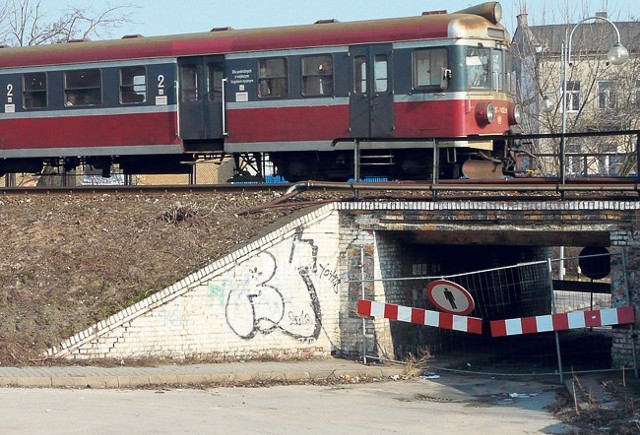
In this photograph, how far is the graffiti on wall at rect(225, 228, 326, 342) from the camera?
17.6m

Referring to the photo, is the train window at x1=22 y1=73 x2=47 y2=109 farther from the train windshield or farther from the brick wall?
the train windshield

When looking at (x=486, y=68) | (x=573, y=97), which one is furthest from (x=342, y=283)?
(x=573, y=97)

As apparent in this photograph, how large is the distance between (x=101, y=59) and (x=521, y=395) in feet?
42.2

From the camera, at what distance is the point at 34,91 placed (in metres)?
24.6

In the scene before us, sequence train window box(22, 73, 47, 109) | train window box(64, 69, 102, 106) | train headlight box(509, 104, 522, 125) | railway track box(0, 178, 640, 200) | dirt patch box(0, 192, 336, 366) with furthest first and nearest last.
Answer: train window box(22, 73, 47, 109) < train window box(64, 69, 102, 106) < train headlight box(509, 104, 522, 125) < railway track box(0, 178, 640, 200) < dirt patch box(0, 192, 336, 366)

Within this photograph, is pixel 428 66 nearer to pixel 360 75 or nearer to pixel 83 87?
pixel 360 75

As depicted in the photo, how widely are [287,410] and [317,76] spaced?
9.83m

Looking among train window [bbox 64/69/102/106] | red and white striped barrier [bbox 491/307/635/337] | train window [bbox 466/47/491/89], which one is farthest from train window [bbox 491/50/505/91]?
train window [bbox 64/69/102/106]

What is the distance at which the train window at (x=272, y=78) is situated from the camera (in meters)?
22.0

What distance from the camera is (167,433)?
11406 millimetres

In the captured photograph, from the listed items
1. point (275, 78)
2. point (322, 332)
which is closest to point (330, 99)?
point (275, 78)

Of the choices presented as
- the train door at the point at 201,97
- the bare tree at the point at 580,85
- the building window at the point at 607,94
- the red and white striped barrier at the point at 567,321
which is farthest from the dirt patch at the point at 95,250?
the building window at the point at 607,94

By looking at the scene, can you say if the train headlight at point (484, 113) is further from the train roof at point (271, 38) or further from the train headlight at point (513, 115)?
the train roof at point (271, 38)

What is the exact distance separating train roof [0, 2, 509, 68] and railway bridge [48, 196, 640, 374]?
13.8 feet
